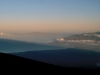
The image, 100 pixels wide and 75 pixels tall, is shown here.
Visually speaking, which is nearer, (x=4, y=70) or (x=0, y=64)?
(x=4, y=70)

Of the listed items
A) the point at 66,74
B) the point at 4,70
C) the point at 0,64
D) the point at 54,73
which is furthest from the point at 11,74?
the point at 66,74

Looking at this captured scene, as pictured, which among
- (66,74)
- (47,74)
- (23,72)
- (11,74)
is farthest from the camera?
(66,74)

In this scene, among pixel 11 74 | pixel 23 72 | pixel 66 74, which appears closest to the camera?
pixel 11 74

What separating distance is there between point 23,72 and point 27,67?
4.17ft

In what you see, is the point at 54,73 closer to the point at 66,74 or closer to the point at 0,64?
the point at 66,74

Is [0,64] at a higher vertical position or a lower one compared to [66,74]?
higher

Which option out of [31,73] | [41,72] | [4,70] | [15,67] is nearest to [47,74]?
[41,72]

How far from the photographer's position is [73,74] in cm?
1380

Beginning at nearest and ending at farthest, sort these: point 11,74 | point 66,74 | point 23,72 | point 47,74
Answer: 1. point 11,74
2. point 23,72
3. point 47,74
4. point 66,74

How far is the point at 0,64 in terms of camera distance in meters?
11.1

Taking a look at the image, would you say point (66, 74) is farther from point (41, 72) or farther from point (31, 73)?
point (31, 73)

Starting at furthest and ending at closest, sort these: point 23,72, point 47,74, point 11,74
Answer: point 47,74
point 23,72
point 11,74

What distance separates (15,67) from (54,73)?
2.66 meters

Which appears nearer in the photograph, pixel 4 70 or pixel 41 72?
pixel 4 70
